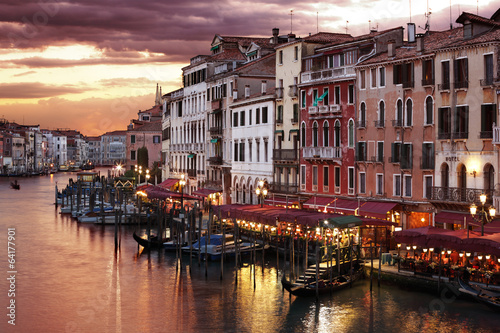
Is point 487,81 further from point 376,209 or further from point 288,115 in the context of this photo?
point 288,115

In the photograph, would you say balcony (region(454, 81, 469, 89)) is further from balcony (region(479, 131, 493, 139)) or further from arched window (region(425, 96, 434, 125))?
balcony (region(479, 131, 493, 139))

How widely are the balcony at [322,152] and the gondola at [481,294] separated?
45.7 ft

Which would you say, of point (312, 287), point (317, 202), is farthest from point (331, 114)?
point (312, 287)

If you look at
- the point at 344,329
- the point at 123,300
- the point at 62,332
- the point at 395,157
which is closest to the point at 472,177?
the point at 395,157

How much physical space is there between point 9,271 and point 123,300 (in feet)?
27.7

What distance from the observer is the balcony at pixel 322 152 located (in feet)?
Answer: 129

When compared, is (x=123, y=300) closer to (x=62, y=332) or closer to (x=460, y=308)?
(x=62, y=332)

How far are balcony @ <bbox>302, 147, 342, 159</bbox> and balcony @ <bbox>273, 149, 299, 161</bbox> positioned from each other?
1148 millimetres

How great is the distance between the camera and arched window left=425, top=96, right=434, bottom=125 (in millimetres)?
33438

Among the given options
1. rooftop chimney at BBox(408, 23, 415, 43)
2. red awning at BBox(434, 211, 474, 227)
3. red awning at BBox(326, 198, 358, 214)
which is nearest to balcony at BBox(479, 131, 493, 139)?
red awning at BBox(434, 211, 474, 227)

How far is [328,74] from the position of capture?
40.0 meters

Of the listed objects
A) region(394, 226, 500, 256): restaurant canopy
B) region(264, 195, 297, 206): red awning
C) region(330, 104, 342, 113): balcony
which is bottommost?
region(394, 226, 500, 256): restaurant canopy

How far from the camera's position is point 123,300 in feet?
93.9

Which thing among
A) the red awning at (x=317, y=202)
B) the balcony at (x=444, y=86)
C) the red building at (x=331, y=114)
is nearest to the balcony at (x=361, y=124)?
the red building at (x=331, y=114)
